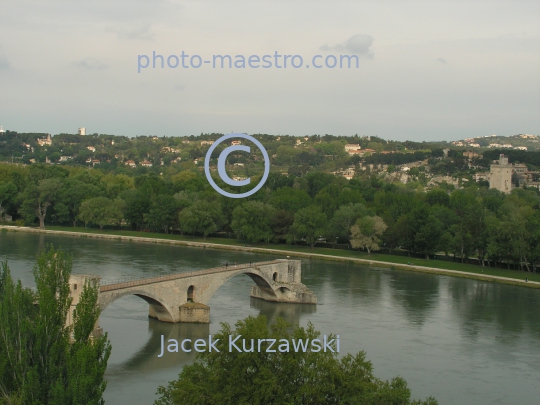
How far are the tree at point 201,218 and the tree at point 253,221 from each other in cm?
201

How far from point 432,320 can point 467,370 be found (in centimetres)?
678

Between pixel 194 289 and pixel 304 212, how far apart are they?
23.1 m

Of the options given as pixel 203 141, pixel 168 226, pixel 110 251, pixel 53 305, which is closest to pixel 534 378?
pixel 53 305

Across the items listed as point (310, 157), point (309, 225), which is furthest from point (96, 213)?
point (310, 157)

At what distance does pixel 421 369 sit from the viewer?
76.1 feet

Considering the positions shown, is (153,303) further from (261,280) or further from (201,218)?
(201,218)

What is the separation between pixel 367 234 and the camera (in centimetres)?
4891

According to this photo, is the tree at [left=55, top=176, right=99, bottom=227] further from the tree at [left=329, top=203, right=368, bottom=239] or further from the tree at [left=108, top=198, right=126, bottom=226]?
the tree at [left=329, top=203, right=368, bottom=239]

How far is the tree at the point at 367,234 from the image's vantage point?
4853cm

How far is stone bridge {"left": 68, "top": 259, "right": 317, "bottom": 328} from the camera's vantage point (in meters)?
25.6

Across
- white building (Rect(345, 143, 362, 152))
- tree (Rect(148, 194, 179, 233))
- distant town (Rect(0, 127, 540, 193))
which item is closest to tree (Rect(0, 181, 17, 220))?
tree (Rect(148, 194, 179, 233))

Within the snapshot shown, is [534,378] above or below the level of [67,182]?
below

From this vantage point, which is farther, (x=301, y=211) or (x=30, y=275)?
(x=301, y=211)

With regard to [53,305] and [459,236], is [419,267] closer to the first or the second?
[459,236]
